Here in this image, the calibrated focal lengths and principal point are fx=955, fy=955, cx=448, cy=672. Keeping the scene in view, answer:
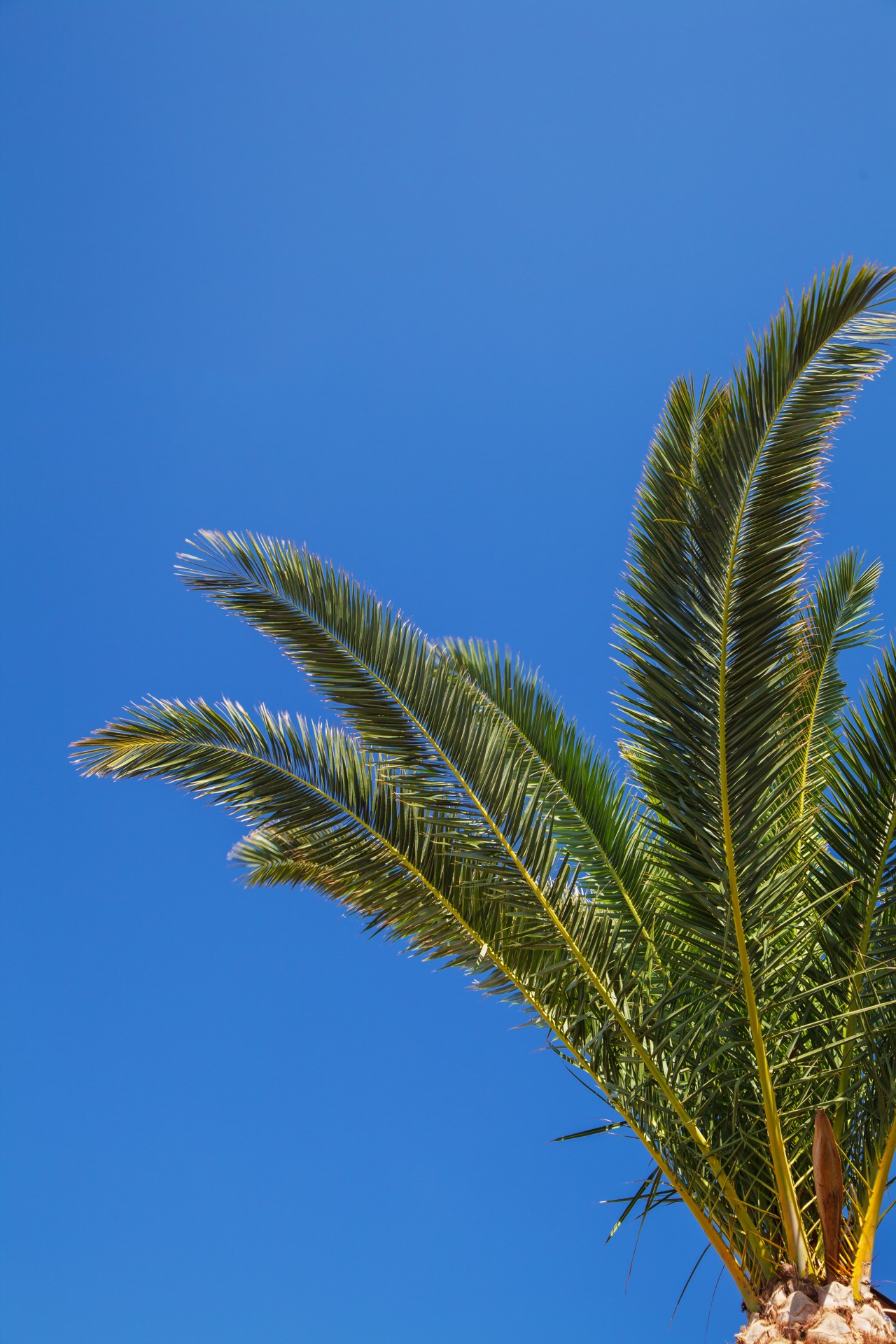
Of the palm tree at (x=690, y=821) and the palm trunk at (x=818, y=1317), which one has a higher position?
the palm tree at (x=690, y=821)

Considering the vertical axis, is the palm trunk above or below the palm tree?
below

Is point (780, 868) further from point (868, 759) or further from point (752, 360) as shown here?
point (752, 360)

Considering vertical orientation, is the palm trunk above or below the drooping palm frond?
below

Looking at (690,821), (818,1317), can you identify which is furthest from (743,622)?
(818,1317)

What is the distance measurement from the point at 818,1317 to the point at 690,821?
226cm

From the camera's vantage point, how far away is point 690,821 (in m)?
4.49

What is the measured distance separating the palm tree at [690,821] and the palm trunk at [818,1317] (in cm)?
1

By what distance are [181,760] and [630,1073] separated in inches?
118

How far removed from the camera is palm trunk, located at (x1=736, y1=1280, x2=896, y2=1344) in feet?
13.8

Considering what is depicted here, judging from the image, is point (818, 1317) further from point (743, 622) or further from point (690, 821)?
point (743, 622)

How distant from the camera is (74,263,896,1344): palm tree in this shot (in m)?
4.25

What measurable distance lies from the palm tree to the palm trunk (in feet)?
0.04

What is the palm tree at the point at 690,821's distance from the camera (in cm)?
425

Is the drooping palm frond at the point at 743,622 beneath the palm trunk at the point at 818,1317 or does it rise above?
above
